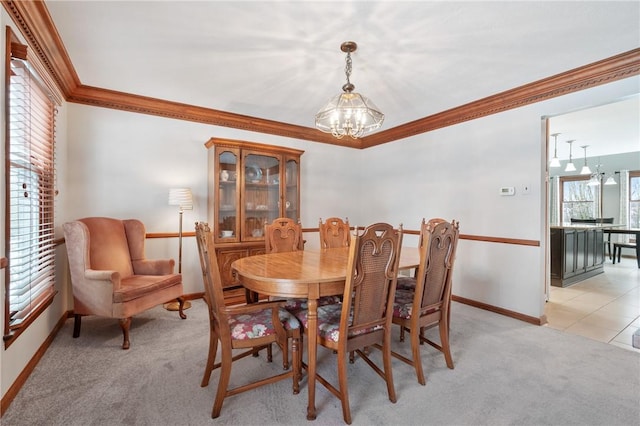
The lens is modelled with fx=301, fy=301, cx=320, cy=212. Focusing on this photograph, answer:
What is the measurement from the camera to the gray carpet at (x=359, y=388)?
1.64 m

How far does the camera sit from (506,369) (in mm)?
2139

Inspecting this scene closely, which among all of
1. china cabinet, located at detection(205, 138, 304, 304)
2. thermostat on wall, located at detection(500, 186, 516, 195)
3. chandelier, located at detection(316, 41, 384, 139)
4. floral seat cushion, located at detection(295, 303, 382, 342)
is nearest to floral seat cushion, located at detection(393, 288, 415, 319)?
floral seat cushion, located at detection(295, 303, 382, 342)

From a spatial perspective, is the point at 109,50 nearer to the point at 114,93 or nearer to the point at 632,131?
the point at 114,93

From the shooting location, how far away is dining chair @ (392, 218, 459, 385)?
1.94 meters

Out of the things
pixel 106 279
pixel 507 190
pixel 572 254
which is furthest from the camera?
pixel 572 254

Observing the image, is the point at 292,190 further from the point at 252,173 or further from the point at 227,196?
the point at 227,196

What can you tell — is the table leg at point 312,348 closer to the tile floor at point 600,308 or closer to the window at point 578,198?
the tile floor at point 600,308

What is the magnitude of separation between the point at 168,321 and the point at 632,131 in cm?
732

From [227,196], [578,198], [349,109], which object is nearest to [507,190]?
[349,109]

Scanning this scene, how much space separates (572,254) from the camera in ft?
14.9

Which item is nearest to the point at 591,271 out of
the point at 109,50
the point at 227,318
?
the point at 227,318

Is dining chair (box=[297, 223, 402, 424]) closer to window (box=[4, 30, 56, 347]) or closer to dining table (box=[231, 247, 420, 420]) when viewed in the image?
dining table (box=[231, 247, 420, 420])

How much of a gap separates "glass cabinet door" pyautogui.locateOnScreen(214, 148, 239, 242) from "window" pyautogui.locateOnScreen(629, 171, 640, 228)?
9.03 m

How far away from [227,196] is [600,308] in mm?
4535
